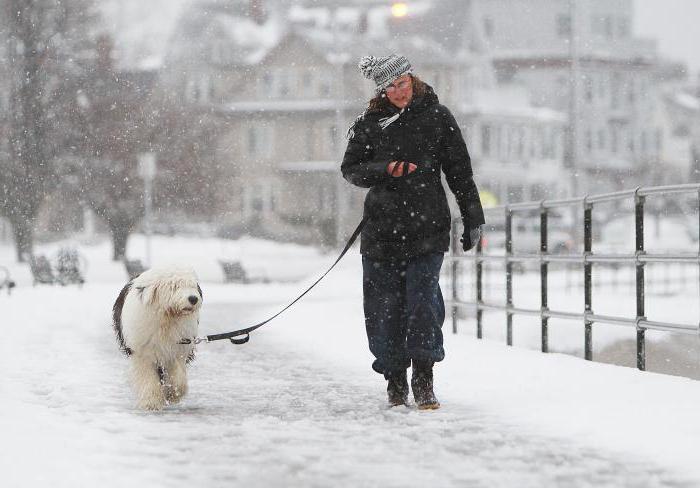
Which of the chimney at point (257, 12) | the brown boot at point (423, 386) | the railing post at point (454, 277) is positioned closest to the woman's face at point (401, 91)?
the brown boot at point (423, 386)

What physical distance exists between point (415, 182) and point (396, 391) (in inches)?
45.5

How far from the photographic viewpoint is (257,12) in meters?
67.6

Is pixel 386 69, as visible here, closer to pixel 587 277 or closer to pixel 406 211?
pixel 406 211

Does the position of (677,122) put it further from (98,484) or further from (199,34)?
(98,484)

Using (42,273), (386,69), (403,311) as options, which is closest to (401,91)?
(386,69)

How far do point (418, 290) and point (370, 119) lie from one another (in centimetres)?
100

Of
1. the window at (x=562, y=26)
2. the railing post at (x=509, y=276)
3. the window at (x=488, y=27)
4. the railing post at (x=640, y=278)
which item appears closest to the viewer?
the railing post at (x=640, y=278)

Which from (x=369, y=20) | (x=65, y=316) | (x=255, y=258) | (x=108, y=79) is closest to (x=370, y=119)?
(x=65, y=316)

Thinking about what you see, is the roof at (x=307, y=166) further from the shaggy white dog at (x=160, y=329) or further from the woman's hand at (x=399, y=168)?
the woman's hand at (x=399, y=168)

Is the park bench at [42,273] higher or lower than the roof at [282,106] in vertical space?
lower

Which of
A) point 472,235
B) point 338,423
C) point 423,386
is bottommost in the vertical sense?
point 338,423

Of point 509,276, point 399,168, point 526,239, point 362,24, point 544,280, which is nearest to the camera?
point 399,168

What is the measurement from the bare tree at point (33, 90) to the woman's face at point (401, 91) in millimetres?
32338

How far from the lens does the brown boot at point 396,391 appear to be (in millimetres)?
7098
